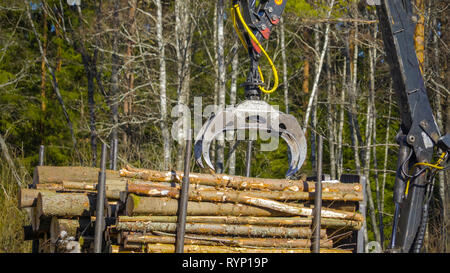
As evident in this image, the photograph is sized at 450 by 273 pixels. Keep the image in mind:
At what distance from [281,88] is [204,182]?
1673 centimetres

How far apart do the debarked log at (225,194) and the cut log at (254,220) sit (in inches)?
7.2

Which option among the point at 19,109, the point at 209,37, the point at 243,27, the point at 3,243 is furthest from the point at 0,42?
the point at 243,27

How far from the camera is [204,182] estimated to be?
6602mm

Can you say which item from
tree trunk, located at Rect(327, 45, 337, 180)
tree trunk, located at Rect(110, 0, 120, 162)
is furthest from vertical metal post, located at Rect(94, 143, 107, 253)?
tree trunk, located at Rect(327, 45, 337, 180)

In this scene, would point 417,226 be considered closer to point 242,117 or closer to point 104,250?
point 242,117

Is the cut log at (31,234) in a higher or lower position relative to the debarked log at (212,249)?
lower

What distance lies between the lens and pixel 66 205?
6.89 meters

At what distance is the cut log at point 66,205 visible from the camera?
6.84 metres

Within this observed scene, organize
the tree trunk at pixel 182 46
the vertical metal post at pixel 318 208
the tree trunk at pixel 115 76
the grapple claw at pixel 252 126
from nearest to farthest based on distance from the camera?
the vertical metal post at pixel 318 208, the grapple claw at pixel 252 126, the tree trunk at pixel 182 46, the tree trunk at pixel 115 76

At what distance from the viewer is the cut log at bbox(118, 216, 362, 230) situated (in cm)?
628

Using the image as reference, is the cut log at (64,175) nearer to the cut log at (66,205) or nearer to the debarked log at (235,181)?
the cut log at (66,205)

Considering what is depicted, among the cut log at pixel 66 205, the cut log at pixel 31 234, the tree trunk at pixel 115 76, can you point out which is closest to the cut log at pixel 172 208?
the cut log at pixel 66 205

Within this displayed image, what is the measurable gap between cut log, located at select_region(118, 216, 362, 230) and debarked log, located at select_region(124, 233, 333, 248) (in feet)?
0.47

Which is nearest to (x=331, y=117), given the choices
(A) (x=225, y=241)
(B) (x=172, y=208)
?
(A) (x=225, y=241)
